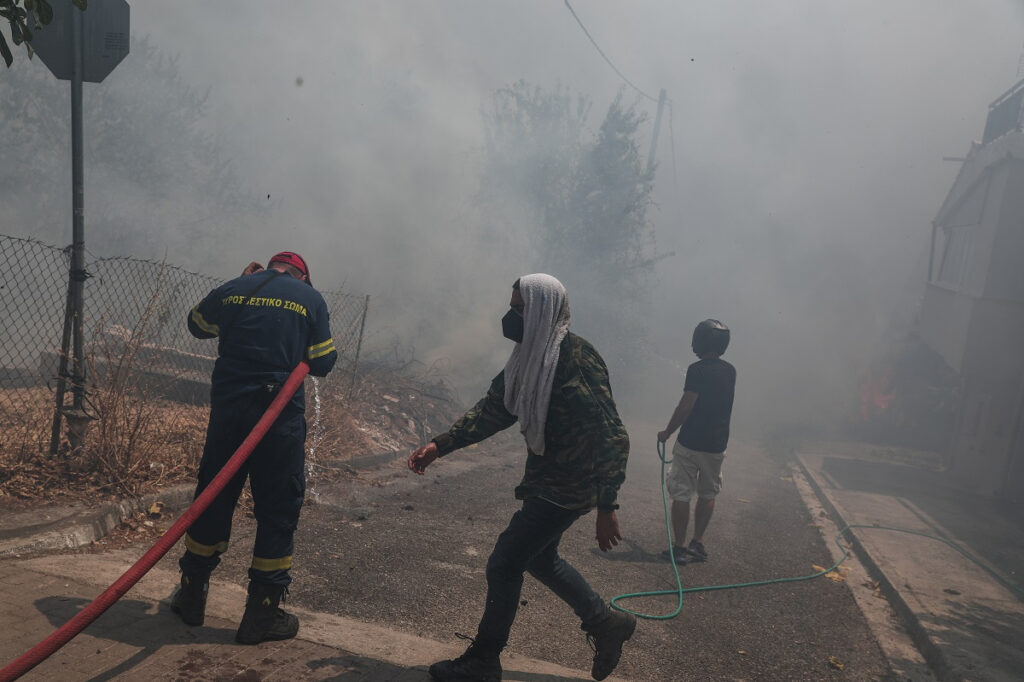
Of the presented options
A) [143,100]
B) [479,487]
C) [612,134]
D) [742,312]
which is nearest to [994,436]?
[479,487]

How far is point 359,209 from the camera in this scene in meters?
23.6

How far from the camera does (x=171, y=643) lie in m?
3.21

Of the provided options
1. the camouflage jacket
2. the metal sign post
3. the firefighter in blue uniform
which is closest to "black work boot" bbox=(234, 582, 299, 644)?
the firefighter in blue uniform

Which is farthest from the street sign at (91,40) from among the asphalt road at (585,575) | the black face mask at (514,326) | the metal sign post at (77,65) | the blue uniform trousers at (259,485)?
the black face mask at (514,326)

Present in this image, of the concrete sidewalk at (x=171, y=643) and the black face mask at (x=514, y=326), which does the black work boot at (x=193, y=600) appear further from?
the black face mask at (x=514, y=326)

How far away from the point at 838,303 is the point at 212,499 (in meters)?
34.9

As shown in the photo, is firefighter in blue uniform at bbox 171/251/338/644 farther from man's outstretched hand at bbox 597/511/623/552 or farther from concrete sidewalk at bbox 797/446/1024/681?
concrete sidewalk at bbox 797/446/1024/681

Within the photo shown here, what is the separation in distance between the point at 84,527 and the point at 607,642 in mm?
3043

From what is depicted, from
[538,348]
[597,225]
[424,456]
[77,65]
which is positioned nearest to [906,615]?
[538,348]

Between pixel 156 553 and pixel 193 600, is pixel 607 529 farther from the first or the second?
pixel 193 600

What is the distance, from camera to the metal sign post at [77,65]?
5000 mm

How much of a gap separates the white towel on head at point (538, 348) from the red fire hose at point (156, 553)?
98 cm

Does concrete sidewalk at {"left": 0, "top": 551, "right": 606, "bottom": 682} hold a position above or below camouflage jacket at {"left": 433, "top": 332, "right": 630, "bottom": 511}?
below

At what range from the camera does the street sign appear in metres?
5.06
